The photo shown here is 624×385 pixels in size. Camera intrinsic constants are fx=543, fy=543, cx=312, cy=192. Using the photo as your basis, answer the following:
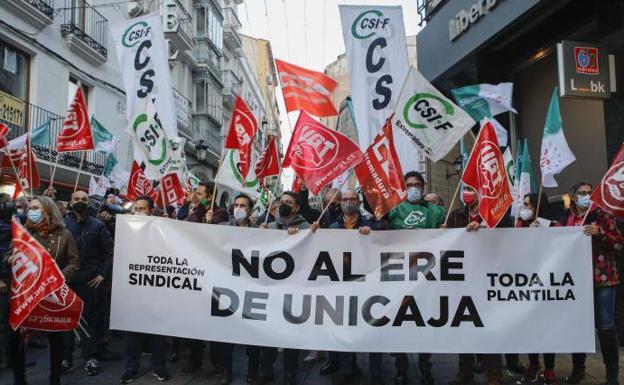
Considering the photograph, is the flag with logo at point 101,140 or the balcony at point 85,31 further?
the balcony at point 85,31

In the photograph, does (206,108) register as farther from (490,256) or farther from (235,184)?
(490,256)

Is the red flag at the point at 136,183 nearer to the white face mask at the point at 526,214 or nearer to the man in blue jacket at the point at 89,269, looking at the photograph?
the man in blue jacket at the point at 89,269

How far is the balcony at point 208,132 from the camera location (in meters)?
26.0

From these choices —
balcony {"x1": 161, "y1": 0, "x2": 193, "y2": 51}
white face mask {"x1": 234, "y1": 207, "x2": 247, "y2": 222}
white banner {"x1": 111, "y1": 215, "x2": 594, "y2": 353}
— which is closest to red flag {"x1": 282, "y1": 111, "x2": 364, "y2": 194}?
white banner {"x1": 111, "y1": 215, "x2": 594, "y2": 353}

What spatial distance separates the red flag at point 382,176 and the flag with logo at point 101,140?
25.3ft

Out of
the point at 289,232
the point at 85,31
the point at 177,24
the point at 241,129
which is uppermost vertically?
the point at 177,24

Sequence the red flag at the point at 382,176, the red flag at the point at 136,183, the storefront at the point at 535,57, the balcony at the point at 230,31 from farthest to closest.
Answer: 1. the balcony at the point at 230,31
2. the storefront at the point at 535,57
3. the red flag at the point at 136,183
4. the red flag at the point at 382,176

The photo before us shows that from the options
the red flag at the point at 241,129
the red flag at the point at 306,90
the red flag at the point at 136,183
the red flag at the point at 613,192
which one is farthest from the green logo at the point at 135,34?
the red flag at the point at 613,192

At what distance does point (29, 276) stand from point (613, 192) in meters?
4.92

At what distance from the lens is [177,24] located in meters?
20.8

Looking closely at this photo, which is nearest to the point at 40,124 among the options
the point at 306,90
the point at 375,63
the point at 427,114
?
the point at 375,63

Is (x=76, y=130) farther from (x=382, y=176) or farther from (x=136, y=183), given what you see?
(x=382, y=176)

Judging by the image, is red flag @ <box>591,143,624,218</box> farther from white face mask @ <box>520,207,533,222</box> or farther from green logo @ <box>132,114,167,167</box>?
green logo @ <box>132,114,167,167</box>

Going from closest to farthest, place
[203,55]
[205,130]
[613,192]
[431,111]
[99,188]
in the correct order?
1. [613,192]
2. [431,111]
3. [99,188]
4. [205,130]
5. [203,55]
